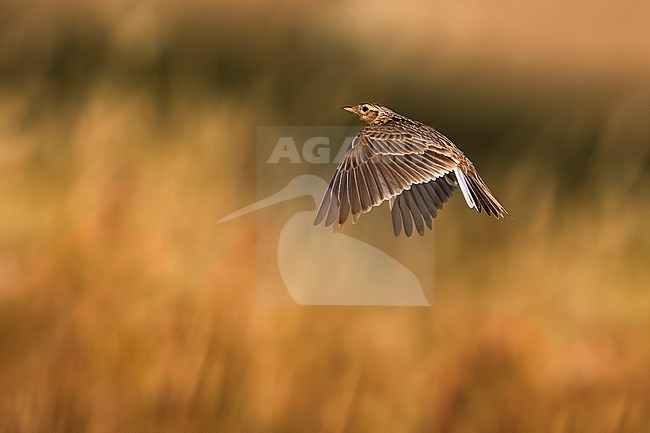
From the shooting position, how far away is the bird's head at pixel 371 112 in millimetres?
4146

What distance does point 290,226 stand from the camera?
4254 millimetres

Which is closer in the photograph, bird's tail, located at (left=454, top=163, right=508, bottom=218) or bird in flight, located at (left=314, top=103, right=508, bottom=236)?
bird in flight, located at (left=314, top=103, right=508, bottom=236)

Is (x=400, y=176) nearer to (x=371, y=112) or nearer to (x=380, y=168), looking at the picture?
(x=380, y=168)

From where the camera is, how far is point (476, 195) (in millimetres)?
4023

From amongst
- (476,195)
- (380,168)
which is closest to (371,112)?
(380,168)

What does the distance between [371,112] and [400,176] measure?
0.40m

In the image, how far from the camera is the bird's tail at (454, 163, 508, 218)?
402 cm

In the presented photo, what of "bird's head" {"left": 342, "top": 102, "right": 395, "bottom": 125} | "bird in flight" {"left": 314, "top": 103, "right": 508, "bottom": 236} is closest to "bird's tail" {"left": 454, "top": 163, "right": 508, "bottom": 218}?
"bird in flight" {"left": 314, "top": 103, "right": 508, "bottom": 236}

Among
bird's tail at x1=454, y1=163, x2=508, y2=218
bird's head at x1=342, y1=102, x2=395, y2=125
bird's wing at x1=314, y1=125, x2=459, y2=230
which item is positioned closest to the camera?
bird's wing at x1=314, y1=125, x2=459, y2=230

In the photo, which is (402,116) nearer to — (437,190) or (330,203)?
(437,190)

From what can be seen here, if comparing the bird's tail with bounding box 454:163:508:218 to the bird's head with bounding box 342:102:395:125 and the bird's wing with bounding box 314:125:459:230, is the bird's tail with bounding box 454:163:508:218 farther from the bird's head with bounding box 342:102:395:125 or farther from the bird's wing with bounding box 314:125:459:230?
the bird's head with bounding box 342:102:395:125

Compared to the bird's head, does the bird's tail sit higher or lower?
lower

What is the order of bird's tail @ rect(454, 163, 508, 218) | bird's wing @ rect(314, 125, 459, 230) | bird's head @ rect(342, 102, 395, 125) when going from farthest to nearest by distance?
bird's head @ rect(342, 102, 395, 125) < bird's tail @ rect(454, 163, 508, 218) < bird's wing @ rect(314, 125, 459, 230)

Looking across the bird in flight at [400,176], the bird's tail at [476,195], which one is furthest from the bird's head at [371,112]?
the bird's tail at [476,195]
